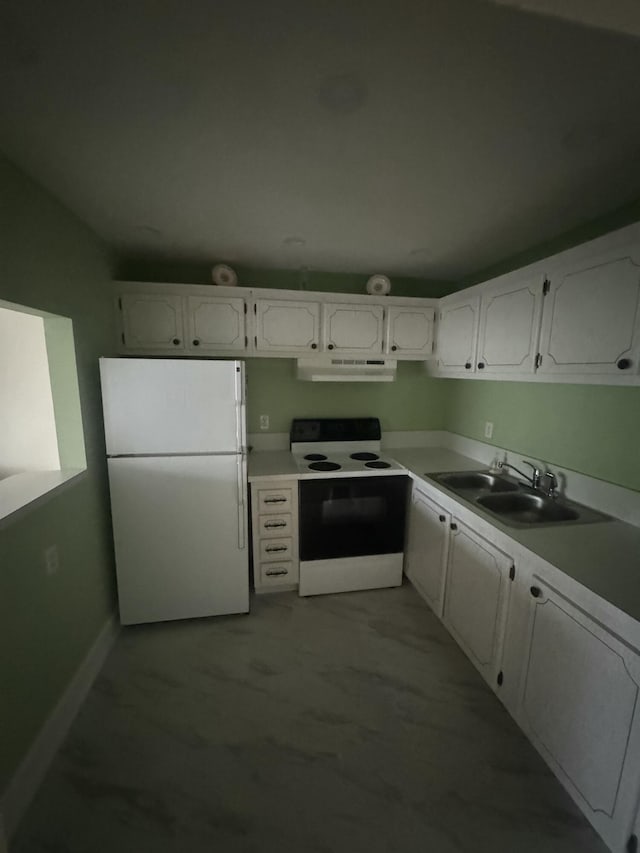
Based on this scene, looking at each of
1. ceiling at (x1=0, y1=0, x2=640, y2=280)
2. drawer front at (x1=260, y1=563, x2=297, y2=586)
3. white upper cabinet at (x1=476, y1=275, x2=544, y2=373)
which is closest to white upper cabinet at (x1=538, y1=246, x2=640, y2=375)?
white upper cabinet at (x1=476, y1=275, x2=544, y2=373)

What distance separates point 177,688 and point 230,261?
8.52ft

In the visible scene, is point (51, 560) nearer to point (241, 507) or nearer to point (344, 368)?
point (241, 507)

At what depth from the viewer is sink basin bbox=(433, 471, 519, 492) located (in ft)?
7.55

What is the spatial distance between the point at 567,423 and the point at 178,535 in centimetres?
233

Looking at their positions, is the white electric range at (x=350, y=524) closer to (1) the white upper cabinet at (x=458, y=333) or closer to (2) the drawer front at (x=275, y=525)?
(2) the drawer front at (x=275, y=525)

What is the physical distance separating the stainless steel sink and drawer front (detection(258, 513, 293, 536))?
1.02 metres

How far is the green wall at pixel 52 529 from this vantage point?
1.28 m

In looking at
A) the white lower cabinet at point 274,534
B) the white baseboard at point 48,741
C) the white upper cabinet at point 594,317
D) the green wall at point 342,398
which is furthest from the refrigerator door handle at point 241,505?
the white upper cabinet at point 594,317

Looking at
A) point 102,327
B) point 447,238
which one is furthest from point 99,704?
point 447,238

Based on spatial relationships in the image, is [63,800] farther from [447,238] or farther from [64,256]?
[447,238]

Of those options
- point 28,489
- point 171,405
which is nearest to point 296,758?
point 28,489

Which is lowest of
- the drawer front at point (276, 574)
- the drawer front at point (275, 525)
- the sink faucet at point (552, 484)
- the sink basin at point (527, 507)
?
the drawer front at point (276, 574)

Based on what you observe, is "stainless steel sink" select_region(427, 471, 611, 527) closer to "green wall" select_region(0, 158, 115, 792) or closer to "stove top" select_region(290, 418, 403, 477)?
"stove top" select_region(290, 418, 403, 477)

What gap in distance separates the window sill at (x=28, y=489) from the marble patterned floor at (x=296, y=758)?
1055mm
